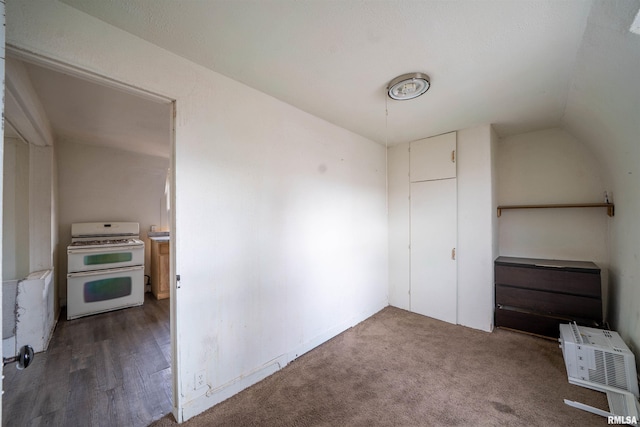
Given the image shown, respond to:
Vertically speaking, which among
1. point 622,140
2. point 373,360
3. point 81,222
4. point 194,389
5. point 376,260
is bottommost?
point 373,360

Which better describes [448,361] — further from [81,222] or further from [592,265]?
[81,222]

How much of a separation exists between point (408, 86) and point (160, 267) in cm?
419

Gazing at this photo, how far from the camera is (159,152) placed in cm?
400

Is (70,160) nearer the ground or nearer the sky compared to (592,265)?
nearer the sky

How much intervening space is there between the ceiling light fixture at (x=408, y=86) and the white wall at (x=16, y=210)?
3.80m

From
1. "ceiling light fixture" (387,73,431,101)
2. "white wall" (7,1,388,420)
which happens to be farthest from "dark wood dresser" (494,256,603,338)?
"ceiling light fixture" (387,73,431,101)

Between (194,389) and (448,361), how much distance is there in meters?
2.14

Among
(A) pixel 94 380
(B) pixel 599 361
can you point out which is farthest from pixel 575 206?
(A) pixel 94 380

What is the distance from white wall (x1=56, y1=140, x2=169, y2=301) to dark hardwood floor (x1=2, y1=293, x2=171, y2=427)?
149 centimetres

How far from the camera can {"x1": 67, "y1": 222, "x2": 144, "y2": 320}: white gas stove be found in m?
3.22

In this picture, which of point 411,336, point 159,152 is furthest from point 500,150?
point 159,152

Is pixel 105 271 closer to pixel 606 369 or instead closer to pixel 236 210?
pixel 236 210

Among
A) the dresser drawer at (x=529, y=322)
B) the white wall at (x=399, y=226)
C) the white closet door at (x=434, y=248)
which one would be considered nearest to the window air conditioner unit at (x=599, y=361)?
the dresser drawer at (x=529, y=322)

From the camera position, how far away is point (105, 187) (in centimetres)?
388
